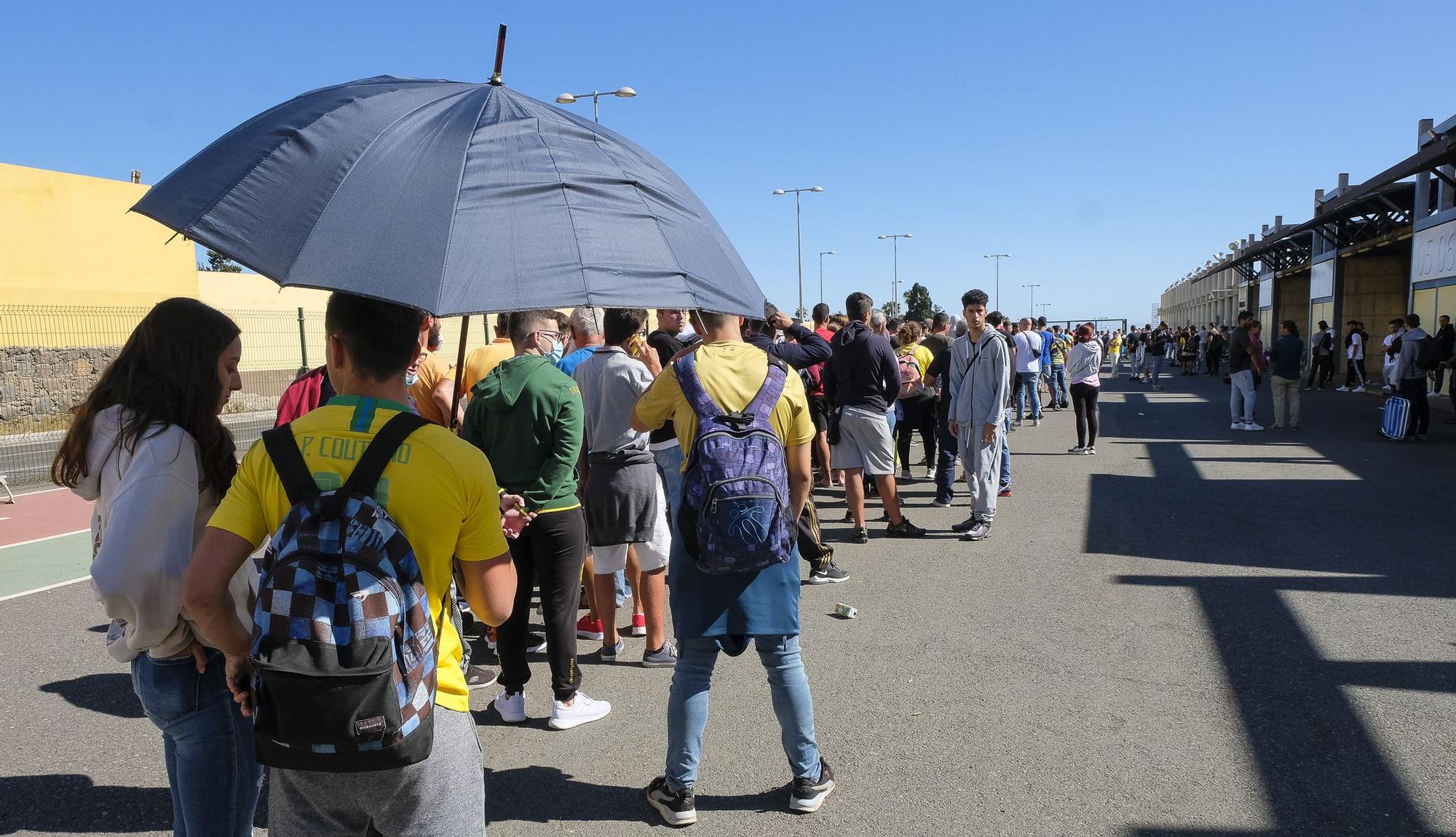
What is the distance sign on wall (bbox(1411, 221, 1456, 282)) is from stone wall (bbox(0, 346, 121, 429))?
27.1m

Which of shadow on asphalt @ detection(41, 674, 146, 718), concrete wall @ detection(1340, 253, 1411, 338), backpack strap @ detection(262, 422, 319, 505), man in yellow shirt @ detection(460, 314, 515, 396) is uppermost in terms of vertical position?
concrete wall @ detection(1340, 253, 1411, 338)

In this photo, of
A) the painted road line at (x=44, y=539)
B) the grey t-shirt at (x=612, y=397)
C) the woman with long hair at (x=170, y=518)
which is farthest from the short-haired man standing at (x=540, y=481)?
the painted road line at (x=44, y=539)

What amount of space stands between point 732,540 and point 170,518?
161 centimetres

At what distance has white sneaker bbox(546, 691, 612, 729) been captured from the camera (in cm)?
422

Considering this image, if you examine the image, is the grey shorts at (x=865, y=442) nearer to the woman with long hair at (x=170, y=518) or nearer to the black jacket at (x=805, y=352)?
the black jacket at (x=805, y=352)

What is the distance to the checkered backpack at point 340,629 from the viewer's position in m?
1.73

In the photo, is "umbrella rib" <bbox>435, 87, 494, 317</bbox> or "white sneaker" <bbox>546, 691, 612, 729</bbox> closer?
"umbrella rib" <bbox>435, 87, 494, 317</bbox>

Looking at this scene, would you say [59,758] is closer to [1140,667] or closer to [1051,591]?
[1140,667]

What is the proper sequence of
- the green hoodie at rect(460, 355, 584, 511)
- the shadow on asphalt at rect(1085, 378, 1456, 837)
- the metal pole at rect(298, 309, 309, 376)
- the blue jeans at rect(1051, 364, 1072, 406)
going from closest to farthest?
the shadow on asphalt at rect(1085, 378, 1456, 837) → the green hoodie at rect(460, 355, 584, 511) → the blue jeans at rect(1051, 364, 1072, 406) → the metal pole at rect(298, 309, 309, 376)

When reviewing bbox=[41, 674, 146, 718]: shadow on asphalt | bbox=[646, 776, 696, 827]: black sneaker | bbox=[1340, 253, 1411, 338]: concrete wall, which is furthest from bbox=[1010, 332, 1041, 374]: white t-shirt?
bbox=[1340, 253, 1411, 338]: concrete wall

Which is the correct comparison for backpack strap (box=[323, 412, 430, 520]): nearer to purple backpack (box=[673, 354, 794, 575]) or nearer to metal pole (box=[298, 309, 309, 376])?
purple backpack (box=[673, 354, 794, 575])

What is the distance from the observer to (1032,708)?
4.33m

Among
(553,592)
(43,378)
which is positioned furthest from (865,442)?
(43,378)

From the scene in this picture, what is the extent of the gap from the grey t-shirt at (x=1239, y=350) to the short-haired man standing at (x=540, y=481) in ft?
46.0
